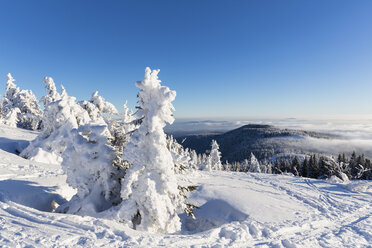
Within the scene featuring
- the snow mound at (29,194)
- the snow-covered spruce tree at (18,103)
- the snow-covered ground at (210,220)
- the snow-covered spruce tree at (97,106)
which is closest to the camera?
the snow-covered ground at (210,220)

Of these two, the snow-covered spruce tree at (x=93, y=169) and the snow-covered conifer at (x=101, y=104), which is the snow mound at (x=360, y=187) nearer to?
the snow-covered spruce tree at (x=93, y=169)

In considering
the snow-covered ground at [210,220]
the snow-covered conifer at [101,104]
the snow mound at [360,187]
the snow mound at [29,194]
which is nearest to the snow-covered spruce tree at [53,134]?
the snow-covered ground at [210,220]

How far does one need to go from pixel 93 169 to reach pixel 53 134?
12761 mm

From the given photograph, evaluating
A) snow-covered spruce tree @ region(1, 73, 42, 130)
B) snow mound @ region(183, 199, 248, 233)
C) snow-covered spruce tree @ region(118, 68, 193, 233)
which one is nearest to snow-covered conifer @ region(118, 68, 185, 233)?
snow-covered spruce tree @ region(118, 68, 193, 233)

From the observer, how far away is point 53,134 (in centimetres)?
1883

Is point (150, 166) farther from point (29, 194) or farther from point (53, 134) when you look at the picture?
point (53, 134)

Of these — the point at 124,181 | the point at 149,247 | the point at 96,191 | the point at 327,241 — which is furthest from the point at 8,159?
Result: the point at 327,241

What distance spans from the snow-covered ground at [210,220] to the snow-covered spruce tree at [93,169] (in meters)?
1.95

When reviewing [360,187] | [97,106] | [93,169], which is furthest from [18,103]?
[360,187]

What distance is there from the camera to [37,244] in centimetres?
550

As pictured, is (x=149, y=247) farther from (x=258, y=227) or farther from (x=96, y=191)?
(x=258, y=227)

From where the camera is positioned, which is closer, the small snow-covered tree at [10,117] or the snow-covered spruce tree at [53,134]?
the snow-covered spruce tree at [53,134]

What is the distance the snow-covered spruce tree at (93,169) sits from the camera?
954 centimetres

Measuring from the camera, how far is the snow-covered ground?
250 inches
